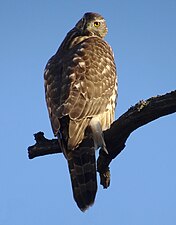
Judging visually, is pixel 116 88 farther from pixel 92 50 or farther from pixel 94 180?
pixel 94 180

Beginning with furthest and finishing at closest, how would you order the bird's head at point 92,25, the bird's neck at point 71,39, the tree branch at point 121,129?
1. the bird's head at point 92,25
2. the bird's neck at point 71,39
3. the tree branch at point 121,129

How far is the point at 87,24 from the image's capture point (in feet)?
29.9

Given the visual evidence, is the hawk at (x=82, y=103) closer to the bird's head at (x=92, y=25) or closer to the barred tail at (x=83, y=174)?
the barred tail at (x=83, y=174)

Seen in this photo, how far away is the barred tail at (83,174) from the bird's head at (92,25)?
256 cm

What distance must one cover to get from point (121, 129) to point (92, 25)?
295 centimetres

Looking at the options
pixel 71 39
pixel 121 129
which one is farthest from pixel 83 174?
pixel 71 39

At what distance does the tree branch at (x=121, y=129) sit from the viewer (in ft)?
20.5

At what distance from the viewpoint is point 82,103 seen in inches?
284

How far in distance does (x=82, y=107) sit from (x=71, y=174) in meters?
0.77

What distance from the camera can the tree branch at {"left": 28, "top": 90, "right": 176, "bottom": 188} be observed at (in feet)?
20.5

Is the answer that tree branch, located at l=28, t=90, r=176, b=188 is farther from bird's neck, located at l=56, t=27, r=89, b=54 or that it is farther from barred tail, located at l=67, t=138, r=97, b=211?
bird's neck, located at l=56, t=27, r=89, b=54

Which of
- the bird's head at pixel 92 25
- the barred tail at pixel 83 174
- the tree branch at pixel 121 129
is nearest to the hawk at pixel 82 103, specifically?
the barred tail at pixel 83 174

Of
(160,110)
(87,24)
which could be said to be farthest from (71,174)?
(87,24)

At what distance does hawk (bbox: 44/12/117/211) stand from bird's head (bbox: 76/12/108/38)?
57cm
